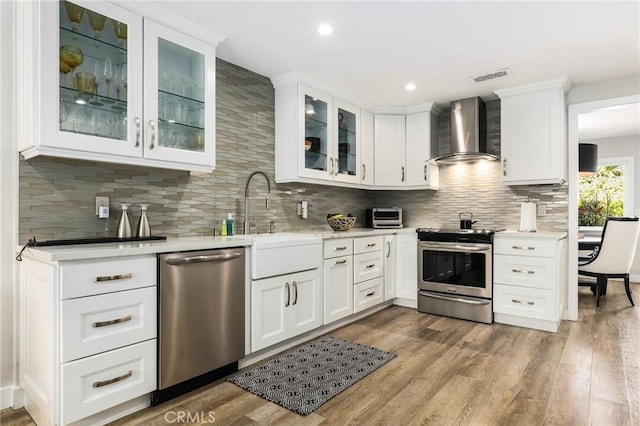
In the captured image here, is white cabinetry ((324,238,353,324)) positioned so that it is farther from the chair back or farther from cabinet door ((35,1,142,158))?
the chair back

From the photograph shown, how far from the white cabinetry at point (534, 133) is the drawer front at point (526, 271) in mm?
811

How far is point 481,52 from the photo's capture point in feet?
9.85

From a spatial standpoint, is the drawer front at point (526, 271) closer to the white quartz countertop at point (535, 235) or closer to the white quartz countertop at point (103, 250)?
the white quartz countertop at point (535, 235)

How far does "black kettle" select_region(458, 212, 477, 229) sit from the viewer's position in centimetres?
414

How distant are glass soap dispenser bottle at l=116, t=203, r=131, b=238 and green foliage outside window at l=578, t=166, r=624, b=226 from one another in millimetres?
7201

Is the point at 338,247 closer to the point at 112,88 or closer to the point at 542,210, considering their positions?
the point at 112,88

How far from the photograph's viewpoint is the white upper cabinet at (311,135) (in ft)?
11.4

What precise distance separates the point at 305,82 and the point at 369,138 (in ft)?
4.01

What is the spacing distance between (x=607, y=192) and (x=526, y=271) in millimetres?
4511

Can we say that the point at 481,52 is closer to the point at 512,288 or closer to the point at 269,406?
the point at 512,288

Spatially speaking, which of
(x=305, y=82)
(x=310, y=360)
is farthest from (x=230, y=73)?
(x=310, y=360)

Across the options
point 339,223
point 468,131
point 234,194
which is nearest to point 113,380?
point 234,194

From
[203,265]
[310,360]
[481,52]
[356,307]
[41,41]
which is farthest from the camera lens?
[356,307]

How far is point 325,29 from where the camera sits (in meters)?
2.61
